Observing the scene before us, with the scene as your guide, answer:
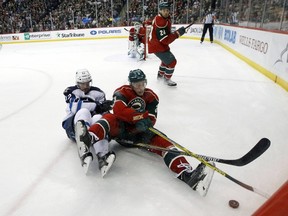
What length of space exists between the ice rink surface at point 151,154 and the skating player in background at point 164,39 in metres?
0.26

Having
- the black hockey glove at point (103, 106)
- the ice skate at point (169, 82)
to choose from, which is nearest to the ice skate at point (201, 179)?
the black hockey glove at point (103, 106)

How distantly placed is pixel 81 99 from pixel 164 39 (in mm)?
2086

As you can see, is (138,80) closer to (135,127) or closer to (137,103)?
(137,103)

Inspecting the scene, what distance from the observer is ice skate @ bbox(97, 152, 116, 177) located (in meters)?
1.74

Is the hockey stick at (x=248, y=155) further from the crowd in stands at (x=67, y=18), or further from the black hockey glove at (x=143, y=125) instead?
the crowd in stands at (x=67, y=18)

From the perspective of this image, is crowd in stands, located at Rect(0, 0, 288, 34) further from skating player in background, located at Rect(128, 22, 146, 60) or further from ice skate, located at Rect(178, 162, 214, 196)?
ice skate, located at Rect(178, 162, 214, 196)

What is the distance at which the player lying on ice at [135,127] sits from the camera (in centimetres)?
168

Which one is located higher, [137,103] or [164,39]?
[164,39]

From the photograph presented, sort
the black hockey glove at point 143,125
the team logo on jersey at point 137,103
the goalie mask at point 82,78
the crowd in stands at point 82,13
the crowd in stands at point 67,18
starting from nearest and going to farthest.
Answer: the black hockey glove at point 143,125 < the team logo on jersey at point 137,103 < the goalie mask at point 82,78 < the crowd in stands at point 82,13 < the crowd in stands at point 67,18

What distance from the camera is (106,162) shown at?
1752mm

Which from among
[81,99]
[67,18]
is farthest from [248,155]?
[67,18]

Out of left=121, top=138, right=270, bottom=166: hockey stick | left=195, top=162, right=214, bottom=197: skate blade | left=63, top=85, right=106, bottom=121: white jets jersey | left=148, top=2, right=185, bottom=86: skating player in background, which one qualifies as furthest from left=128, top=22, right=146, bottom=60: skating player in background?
left=195, top=162, right=214, bottom=197: skate blade

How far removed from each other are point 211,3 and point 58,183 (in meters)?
9.32

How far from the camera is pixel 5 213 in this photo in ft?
4.90
